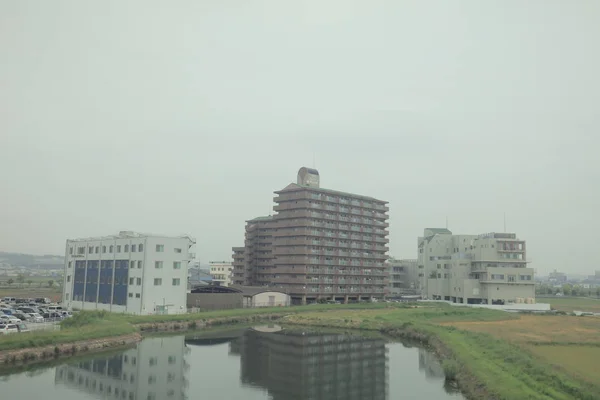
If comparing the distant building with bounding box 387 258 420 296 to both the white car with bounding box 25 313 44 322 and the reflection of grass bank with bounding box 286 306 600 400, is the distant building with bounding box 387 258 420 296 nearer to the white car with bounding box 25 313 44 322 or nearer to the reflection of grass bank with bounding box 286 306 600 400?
the reflection of grass bank with bounding box 286 306 600 400

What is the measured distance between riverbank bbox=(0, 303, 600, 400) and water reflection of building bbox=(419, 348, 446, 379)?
0.82 m

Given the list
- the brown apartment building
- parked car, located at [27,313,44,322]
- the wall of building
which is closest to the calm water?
parked car, located at [27,313,44,322]

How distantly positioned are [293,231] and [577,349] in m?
58.9

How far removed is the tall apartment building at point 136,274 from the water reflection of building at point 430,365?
35.1m

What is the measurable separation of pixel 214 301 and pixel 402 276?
240 feet

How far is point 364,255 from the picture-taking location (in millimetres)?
103750

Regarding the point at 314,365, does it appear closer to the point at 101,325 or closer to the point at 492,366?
the point at 492,366

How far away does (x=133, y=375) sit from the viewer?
3522 cm

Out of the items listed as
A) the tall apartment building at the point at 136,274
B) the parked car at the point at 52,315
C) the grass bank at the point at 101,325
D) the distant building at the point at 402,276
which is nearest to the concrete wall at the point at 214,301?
the tall apartment building at the point at 136,274

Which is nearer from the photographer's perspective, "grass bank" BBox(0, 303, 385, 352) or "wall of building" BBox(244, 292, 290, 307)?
"grass bank" BBox(0, 303, 385, 352)

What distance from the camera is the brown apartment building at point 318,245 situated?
92.2m

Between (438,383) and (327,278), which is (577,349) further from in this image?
(327,278)

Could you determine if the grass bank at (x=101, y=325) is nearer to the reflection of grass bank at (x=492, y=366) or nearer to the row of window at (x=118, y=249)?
the row of window at (x=118, y=249)

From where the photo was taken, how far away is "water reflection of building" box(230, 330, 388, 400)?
31.7m
